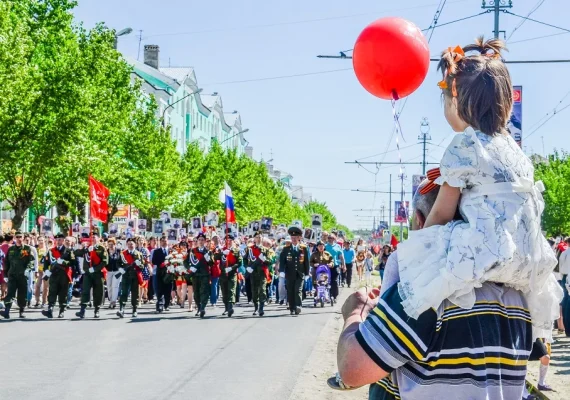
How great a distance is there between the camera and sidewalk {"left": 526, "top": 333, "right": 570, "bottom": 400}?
11.0 m

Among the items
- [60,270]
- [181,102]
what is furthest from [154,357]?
[181,102]

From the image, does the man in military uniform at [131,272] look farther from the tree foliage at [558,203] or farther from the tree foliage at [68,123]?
the tree foliage at [558,203]

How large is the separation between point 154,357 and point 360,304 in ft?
38.0

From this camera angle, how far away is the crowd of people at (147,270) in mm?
21516

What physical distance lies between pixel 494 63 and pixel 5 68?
2458 centimetres

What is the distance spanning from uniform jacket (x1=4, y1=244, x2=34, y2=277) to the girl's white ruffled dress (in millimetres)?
20211

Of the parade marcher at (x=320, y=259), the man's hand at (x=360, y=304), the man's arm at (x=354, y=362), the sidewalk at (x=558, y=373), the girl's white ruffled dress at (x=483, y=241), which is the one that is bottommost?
the sidewalk at (x=558, y=373)

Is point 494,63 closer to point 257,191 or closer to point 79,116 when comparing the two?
point 79,116

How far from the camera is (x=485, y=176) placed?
2.29 meters

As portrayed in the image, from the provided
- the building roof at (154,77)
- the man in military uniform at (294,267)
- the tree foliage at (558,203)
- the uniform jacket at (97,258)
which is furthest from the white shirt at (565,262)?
the building roof at (154,77)

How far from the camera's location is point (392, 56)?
3.28 meters

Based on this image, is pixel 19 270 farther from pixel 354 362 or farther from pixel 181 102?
pixel 181 102

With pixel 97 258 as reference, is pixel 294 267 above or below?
below

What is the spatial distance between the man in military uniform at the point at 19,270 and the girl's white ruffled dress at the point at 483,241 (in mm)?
19897
